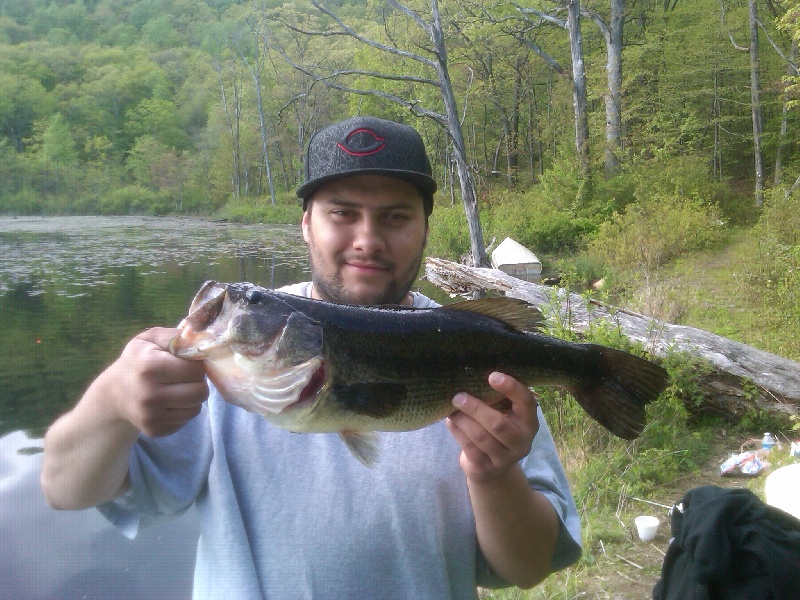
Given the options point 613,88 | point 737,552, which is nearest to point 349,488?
point 737,552

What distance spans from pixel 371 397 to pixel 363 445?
0.13 m

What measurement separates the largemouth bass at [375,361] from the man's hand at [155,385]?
37 mm

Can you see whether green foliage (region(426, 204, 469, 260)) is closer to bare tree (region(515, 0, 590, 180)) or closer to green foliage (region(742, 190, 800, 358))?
bare tree (region(515, 0, 590, 180))

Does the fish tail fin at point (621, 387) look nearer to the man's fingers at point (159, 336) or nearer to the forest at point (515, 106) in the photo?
the man's fingers at point (159, 336)

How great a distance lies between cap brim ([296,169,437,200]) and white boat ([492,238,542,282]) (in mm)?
12790

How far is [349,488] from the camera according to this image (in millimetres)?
1747

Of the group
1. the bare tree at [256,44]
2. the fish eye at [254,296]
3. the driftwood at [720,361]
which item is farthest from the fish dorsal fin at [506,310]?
the bare tree at [256,44]

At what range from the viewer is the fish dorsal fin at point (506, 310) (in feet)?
5.68

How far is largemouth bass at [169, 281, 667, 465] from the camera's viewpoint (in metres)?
1.43

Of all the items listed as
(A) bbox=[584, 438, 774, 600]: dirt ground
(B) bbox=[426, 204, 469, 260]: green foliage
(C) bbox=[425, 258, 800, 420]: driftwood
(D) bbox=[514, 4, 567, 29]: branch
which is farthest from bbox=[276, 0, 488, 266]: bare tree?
(A) bbox=[584, 438, 774, 600]: dirt ground

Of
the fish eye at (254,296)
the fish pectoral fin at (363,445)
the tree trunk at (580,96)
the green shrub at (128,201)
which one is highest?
the tree trunk at (580,96)

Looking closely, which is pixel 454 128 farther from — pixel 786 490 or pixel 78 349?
pixel 786 490

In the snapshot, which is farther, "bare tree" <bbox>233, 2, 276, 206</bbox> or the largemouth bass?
"bare tree" <bbox>233, 2, 276, 206</bbox>

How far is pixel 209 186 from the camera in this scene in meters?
39.7
